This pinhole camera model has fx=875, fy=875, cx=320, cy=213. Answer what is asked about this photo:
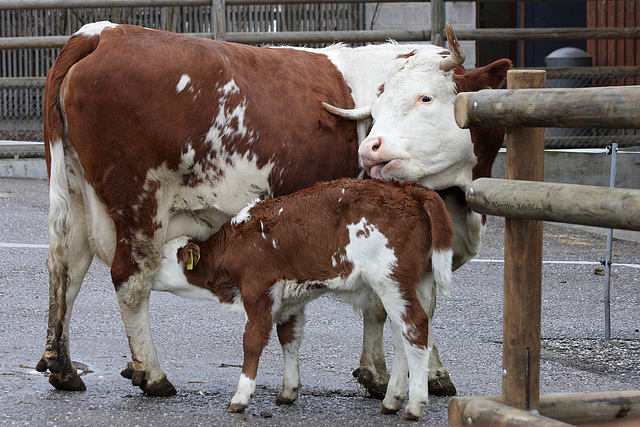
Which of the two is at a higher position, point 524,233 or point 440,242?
point 524,233

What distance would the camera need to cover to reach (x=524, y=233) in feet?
11.9

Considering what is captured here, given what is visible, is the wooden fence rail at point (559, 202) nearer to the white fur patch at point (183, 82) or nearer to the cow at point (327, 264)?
the cow at point (327, 264)

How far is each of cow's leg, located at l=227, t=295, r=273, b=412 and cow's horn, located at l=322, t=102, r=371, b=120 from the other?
3.93ft

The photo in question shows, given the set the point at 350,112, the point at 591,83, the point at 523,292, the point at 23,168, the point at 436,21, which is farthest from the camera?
the point at 23,168

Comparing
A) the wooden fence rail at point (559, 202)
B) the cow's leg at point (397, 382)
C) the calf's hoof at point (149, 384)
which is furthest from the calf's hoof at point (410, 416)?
the calf's hoof at point (149, 384)

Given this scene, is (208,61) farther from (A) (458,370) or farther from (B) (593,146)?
(B) (593,146)

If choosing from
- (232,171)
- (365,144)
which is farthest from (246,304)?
(365,144)

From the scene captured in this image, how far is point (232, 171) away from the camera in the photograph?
484 cm

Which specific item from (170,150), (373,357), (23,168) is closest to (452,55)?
(170,150)

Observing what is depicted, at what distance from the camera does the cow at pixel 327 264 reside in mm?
4395

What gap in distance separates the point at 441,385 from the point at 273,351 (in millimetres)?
1474

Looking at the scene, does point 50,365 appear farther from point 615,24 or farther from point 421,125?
point 615,24

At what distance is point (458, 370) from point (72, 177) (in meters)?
2.67

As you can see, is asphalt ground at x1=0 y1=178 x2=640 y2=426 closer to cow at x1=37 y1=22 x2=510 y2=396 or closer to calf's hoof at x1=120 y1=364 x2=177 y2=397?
calf's hoof at x1=120 y1=364 x2=177 y2=397
